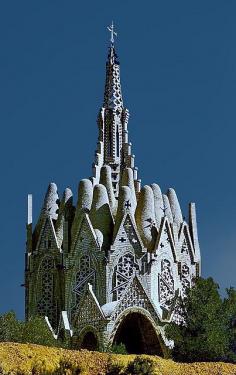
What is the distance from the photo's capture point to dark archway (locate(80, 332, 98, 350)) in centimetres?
4676

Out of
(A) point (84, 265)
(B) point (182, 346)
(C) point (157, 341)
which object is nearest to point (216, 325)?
(B) point (182, 346)

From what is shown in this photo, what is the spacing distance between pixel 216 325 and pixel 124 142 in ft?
48.5

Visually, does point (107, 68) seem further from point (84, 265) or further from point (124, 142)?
point (84, 265)

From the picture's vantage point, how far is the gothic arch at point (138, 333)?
46.4m

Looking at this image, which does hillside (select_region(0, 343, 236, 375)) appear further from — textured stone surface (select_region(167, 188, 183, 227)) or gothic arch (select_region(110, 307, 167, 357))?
textured stone surface (select_region(167, 188, 183, 227))

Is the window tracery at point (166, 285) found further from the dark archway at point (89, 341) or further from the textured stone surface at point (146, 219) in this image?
the dark archway at point (89, 341)

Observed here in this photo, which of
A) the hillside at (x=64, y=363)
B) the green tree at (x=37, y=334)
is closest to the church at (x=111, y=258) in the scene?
the green tree at (x=37, y=334)

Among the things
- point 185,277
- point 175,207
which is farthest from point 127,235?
point 175,207

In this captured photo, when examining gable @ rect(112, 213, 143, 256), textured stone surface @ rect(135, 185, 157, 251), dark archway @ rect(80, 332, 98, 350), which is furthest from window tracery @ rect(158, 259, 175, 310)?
dark archway @ rect(80, 332, 98, 350)

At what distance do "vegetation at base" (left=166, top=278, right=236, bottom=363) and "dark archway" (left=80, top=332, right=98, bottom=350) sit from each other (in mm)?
4465

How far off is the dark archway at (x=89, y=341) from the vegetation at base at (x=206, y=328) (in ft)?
14.6

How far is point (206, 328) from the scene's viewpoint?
41688 mm

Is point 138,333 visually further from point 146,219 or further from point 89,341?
point 146,219

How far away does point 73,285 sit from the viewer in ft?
161
